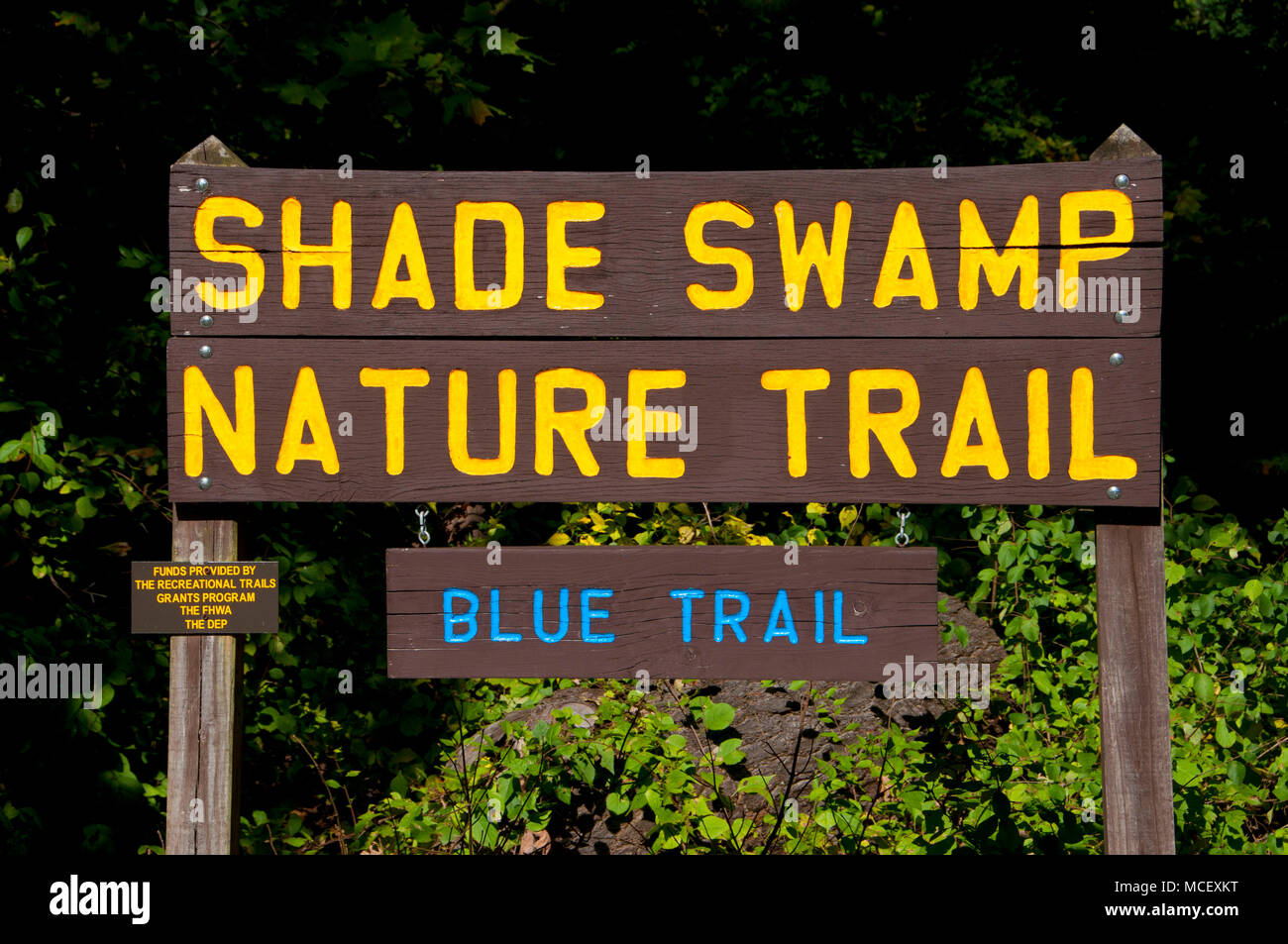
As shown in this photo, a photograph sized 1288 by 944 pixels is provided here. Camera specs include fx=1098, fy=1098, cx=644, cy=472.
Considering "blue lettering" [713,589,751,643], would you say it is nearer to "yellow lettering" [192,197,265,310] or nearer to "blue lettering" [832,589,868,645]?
"blue lettering" [832,589,868,645]

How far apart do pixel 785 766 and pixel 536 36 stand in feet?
17.5

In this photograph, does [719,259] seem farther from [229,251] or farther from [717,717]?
[717,717]

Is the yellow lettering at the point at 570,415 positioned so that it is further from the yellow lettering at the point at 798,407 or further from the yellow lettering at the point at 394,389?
the yellow lettering at the point at 798,407

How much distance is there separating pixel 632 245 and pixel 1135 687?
197cm

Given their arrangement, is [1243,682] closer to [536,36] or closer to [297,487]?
[297,487]

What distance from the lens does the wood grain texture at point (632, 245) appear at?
3.25 metres

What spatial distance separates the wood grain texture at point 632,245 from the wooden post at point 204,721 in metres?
0.30

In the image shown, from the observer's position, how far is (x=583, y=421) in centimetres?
327

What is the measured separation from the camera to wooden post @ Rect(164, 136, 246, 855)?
3.26 metres

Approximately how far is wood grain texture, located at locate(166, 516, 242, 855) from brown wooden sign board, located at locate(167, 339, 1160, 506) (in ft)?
0.58

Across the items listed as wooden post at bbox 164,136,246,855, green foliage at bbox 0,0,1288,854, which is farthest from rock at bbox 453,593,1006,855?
wooden post at bbox 164,136,246,855

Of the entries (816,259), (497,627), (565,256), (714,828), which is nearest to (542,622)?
(497,627)

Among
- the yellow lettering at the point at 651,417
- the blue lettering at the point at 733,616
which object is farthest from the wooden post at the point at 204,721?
the blue lettering at the point at 733,616

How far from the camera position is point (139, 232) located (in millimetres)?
4941
